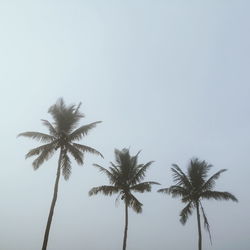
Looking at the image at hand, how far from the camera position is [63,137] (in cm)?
2330

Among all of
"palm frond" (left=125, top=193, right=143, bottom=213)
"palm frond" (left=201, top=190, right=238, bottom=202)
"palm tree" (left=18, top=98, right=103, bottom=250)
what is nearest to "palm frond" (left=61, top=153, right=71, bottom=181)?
"palm tree" (left=18, top=98, right=103, bottom=250)

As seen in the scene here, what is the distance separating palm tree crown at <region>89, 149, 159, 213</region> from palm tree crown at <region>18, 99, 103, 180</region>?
4226mm

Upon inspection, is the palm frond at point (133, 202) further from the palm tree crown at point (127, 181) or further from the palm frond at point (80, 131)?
the palm frond at point (80, 131)

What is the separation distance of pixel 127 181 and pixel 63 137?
817cm

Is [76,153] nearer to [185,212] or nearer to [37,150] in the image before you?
[37,150]

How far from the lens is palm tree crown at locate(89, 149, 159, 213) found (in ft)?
88.2

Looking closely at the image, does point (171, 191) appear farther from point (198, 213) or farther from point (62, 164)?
point (62, 164)

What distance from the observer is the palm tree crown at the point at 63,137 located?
22672 millimetres

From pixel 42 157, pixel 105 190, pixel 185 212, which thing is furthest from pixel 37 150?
pixel 185 212

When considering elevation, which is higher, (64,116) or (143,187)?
(64,116)

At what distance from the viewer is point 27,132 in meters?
22.9

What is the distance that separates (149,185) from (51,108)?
1137 centimetres

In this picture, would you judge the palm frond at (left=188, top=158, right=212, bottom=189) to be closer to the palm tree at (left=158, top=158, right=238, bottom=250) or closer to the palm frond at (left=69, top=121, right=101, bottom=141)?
the palm tree at (left=158, top=158, right=238, bottom=250)

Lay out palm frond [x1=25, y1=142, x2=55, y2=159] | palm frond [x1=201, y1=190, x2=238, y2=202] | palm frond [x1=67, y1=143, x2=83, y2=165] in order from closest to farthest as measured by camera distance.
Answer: palm frond [x1=25, y1=142, x2=55, y2=159], palm frond [x1=67, y1=143, x2=83, y2=165], palm frond [x1=201, y1=190, x2=238, y2=202]
